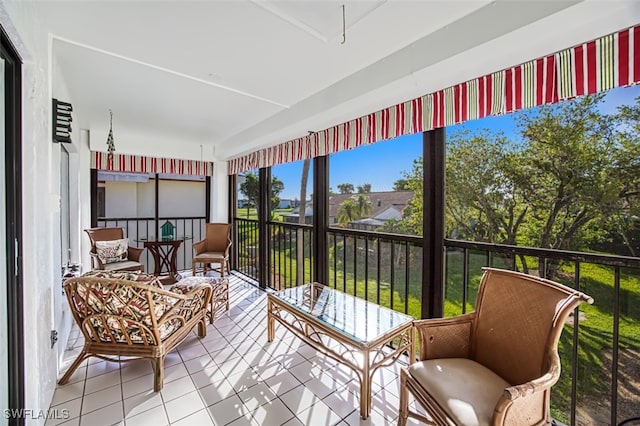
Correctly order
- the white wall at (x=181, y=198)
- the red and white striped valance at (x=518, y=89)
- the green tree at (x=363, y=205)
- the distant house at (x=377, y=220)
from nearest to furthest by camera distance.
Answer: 1. the red and white striped valance at (x=518, y=89)
2. the distant house at (x=377, y=220)
3. the green tree at (x=363, y=205)
4. the white wall at (x=181, y=198)

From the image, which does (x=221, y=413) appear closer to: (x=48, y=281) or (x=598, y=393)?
(x=48, y=281)

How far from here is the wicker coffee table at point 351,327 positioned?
1.70 meters

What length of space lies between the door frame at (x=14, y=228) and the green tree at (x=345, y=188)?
2443 millimetres

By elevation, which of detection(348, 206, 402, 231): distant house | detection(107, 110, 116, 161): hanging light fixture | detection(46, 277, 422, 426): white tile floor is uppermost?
detection(107, 110, 116, 161): hanging light fixture

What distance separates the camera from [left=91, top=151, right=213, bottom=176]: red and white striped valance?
4.13 m

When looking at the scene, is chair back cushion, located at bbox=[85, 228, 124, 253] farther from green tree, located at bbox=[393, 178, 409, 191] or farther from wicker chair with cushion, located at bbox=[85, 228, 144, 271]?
green tree, located at bbox=[393, 178, 409, 191]

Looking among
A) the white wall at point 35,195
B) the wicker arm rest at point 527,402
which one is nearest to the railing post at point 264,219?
the white wall at point 35,195

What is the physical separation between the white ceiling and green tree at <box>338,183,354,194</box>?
26.3 inches

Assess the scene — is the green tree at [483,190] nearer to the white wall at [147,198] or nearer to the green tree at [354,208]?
the green tree at [354,208]

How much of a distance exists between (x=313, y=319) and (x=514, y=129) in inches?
76.8

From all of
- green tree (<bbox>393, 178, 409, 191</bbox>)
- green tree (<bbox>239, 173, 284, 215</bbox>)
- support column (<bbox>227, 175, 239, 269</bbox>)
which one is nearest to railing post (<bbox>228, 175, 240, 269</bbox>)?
support column (<bbox>227, 175, 239, 269</bbox>)

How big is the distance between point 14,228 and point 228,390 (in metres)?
1.54

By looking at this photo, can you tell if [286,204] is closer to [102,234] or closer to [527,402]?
[102,234]

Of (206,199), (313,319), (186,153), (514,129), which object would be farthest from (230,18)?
(206,199)
